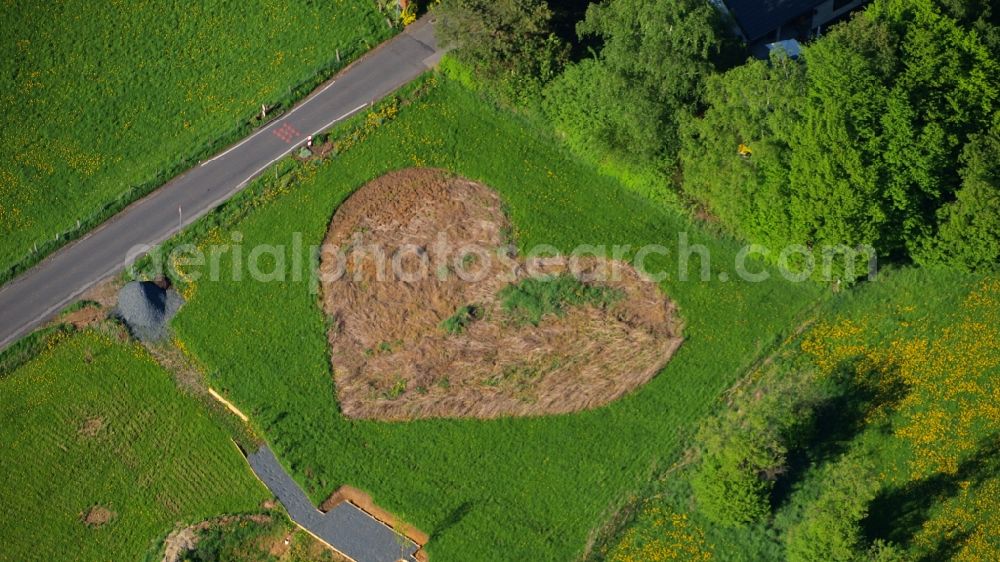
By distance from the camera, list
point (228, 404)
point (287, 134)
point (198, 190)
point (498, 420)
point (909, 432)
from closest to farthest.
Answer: point (909, 432) → point (498, 420) → point (228, 404) → point (198, 190) → point (287, 134)

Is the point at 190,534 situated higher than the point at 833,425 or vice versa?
the point at 190,534

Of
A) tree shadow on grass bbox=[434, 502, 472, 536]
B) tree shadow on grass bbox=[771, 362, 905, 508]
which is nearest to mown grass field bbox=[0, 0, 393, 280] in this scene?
tree shadow on grass bbox=[434, 502, 472, 536]

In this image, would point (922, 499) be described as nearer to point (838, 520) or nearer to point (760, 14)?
point (838, 520)

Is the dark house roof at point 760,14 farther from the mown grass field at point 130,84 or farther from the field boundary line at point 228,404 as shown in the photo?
the field boundary line at point 228,404

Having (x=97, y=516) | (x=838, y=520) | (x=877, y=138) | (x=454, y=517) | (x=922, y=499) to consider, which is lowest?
(x=922, y=499)

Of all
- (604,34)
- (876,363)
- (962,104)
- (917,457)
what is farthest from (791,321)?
(604,34)

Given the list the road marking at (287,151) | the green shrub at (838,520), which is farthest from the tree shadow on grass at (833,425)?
the road marking at (287,151)

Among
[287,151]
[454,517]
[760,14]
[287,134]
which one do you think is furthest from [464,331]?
[760,14]
